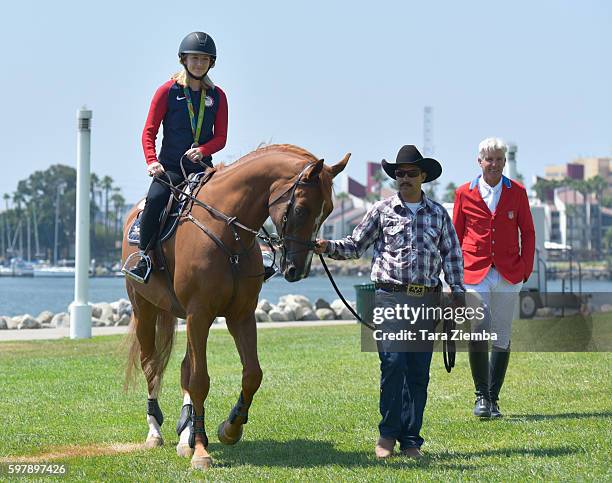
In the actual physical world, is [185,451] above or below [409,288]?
below

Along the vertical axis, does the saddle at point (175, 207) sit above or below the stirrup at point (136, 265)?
above

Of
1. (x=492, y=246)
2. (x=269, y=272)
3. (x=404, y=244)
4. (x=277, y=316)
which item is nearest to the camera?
(x=404, y=244)

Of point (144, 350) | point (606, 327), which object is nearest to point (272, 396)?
point (144, 350)

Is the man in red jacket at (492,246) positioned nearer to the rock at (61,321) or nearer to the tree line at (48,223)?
the rock at (61,321)

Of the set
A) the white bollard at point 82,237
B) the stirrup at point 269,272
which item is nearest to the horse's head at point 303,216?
the stirrup at point 269,272

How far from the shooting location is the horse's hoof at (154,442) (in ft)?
31.3

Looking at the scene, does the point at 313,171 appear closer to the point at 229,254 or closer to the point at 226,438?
the point at 229,254

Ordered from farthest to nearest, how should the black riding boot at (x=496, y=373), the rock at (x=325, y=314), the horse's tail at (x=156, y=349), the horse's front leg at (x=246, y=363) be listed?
the rock at (x=325, y=314)
the black riding boot at (x=496, y=373)
the horse's tail at (x=156, y=349)
the horse's front leg at (x=246, y=363)

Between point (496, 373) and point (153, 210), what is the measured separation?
3.77m

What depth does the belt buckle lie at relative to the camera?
28.3 ft

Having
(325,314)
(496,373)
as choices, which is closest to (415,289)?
(496,373)

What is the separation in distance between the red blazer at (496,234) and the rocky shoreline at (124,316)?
14.9m

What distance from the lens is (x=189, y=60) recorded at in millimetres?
9414

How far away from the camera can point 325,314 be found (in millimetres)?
28453
